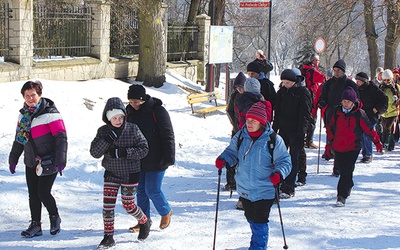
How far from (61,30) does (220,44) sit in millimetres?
4996

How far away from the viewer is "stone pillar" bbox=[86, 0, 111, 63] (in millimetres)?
17531

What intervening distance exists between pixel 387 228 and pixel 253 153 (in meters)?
2.48

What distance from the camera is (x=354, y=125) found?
316 inches

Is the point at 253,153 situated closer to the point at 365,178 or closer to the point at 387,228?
the point at 387,228

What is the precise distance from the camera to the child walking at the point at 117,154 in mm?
5750

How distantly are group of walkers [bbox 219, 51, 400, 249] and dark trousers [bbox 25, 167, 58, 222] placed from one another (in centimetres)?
190

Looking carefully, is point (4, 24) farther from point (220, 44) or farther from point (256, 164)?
point (256, 164)

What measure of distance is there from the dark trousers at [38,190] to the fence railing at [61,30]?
33.9 feet

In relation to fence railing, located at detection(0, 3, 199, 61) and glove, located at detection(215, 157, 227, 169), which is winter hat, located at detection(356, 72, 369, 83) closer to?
glove, located at detection(215, 157, 227, 169)

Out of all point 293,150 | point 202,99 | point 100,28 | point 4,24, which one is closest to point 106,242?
point 293,150

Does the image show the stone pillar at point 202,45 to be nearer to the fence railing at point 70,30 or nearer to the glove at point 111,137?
the fence railing at point 70,30

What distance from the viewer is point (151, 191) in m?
6.36

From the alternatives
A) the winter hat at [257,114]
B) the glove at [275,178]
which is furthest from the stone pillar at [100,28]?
the glove at [275,178]

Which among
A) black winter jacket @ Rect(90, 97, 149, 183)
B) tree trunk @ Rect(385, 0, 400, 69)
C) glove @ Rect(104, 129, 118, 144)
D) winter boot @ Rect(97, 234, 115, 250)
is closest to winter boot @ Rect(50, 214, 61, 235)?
winter boot @ Rect(97, 234, 115, 250)
